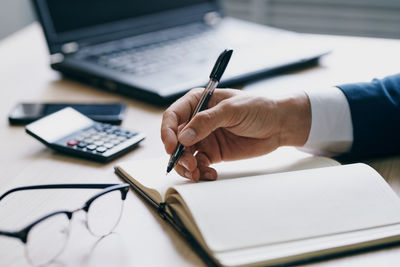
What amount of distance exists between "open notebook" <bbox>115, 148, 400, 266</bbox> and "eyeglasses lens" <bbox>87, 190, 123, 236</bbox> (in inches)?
1.8

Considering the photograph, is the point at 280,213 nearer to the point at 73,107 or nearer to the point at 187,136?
the point at 187,136

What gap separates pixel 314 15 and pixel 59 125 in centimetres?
176

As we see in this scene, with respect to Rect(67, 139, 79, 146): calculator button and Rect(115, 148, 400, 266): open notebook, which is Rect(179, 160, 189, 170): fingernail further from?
Rect(67, 139, 79, 146): calculator button

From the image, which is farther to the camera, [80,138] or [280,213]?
[80,138]

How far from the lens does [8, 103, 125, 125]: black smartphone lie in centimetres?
79

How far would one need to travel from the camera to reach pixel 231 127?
653mm

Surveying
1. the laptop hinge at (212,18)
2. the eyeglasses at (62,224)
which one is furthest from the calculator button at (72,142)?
the laptop hinge at (212,18)

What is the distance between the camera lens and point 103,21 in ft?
3.45

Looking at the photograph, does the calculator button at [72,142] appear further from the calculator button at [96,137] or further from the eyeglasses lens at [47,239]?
the eyeglasses lens at [47,239]

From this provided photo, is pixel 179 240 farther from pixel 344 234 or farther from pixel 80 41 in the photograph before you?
pixel 80 41

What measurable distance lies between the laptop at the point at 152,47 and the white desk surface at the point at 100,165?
0.13 ft

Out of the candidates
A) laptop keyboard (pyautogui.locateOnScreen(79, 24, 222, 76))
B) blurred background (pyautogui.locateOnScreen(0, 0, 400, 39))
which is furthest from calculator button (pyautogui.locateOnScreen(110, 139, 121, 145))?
blurred background (pyautogui.locateOnScreen(0, 0, 400, 39))

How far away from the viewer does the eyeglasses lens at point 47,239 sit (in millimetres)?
456

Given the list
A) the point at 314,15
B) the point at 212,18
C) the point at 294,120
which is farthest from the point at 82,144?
the point at 314,15
